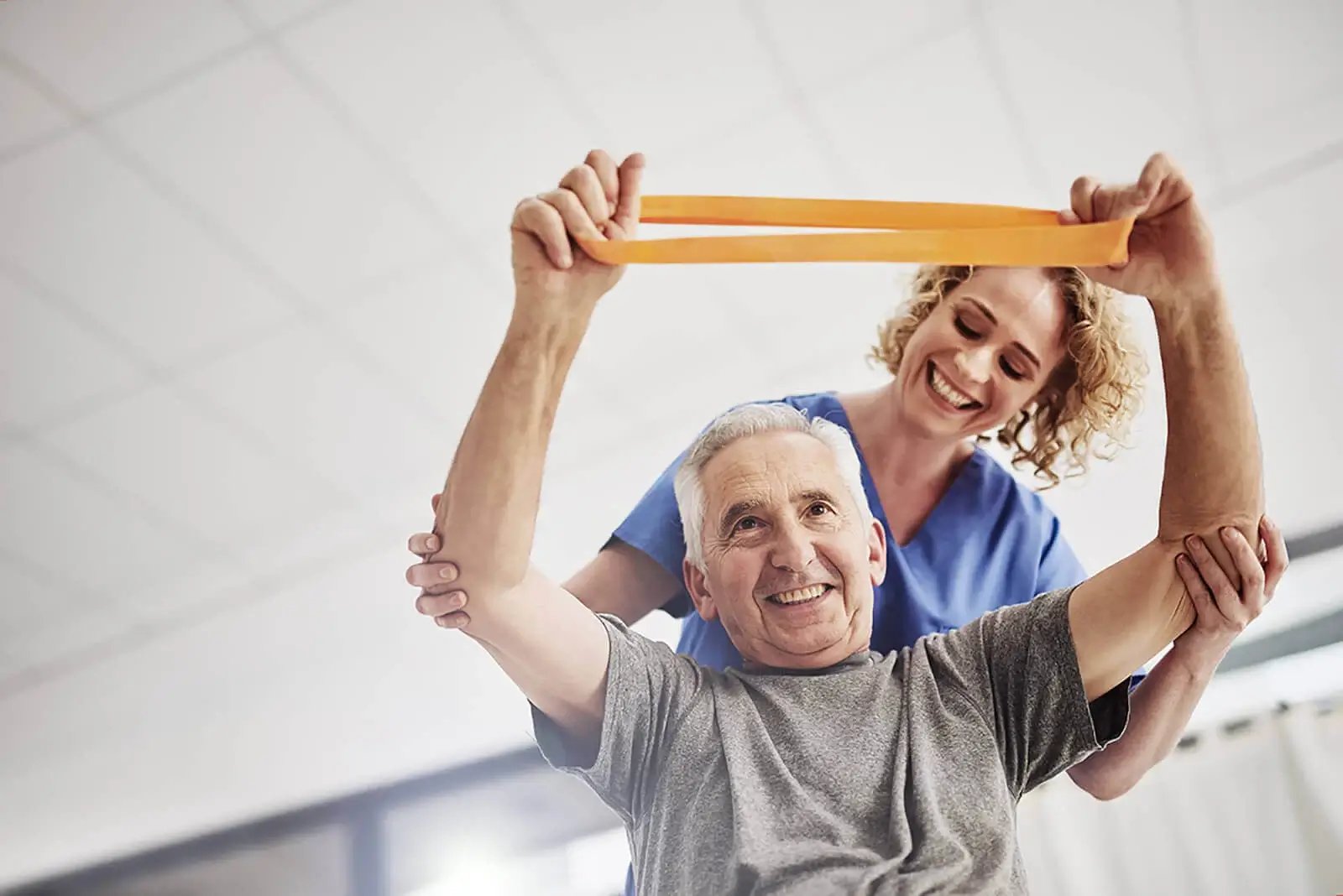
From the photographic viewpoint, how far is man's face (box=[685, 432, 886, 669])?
0.80 meters

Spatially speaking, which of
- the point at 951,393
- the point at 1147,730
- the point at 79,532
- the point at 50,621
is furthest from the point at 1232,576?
the point at 50,621

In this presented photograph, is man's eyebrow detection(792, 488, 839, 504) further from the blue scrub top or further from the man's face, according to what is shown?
the blue scrub top

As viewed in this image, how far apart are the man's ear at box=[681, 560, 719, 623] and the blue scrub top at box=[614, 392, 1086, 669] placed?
57 millimetres

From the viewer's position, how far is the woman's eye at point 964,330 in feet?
3.59

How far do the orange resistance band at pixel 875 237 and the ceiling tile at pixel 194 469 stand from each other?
5.39 ft

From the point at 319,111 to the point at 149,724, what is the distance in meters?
1.85

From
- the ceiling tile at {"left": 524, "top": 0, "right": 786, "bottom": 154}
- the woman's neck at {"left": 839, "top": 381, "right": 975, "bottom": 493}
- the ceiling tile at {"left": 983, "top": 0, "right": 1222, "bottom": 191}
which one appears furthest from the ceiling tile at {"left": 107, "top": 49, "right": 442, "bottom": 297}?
the woman's neck at {"left": 839, "top": 381, "right": 975, "bottom": 493}

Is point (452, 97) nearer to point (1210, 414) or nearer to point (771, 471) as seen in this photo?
point (771, 471)

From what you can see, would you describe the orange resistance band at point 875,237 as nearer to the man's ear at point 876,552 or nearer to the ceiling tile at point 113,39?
the man's ear at point 876,552

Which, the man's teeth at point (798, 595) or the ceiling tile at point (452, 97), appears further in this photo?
the ceiling tile at point (452, 97)

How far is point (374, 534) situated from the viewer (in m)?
2.44

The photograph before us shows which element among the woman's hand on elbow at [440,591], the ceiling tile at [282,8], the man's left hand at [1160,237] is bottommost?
the woman's hand on elbow at [440,591]

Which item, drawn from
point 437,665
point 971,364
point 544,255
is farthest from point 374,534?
point 544,255

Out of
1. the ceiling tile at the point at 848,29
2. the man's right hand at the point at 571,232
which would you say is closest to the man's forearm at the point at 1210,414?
the man's right hand at the point at 571,232
